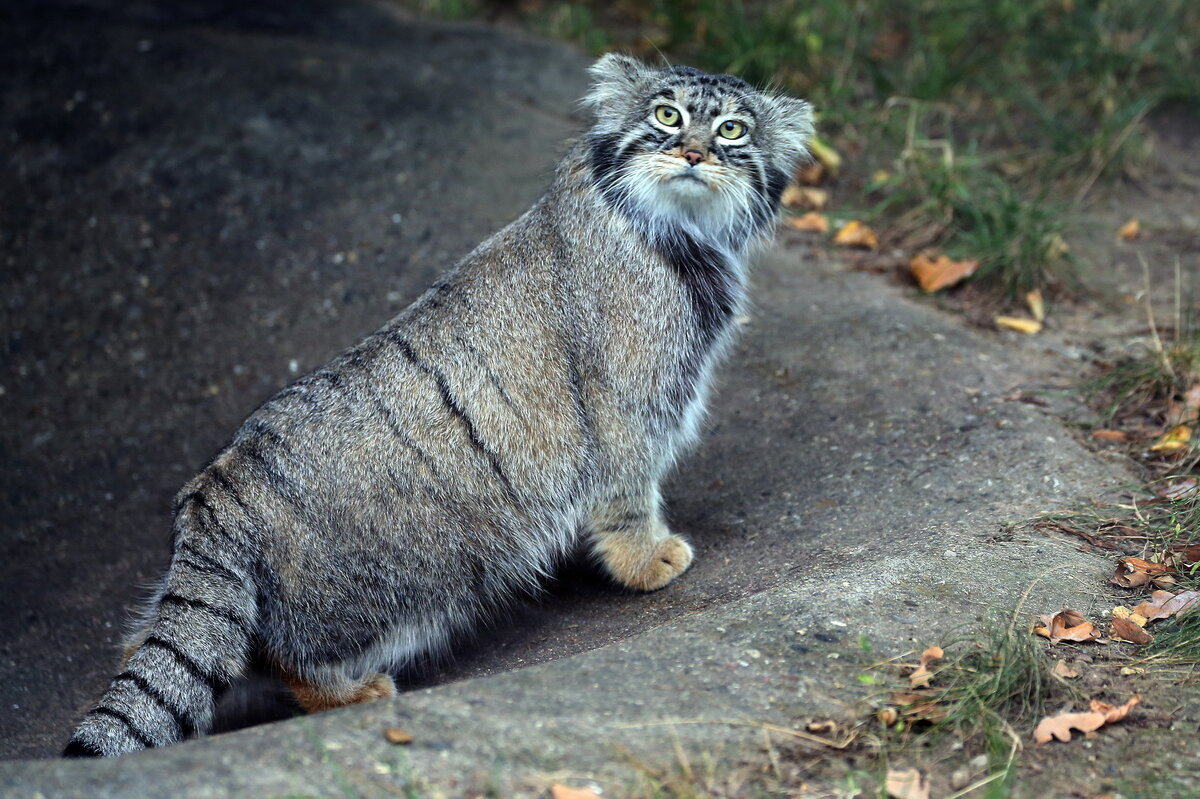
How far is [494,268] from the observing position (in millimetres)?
3924

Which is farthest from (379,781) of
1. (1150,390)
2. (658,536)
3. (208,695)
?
(1150,390)

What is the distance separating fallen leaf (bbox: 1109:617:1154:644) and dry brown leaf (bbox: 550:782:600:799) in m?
1.67

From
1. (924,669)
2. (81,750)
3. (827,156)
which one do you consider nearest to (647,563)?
(924,669)

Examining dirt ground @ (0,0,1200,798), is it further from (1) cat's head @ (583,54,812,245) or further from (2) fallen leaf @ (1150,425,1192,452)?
(1) cat's head @ (583,54,812,245)

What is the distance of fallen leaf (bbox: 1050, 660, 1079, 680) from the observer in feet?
9.56

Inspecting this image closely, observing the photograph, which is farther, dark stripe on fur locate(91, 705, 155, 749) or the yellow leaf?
the yellow leaf

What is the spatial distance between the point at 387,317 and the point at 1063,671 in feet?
11.8

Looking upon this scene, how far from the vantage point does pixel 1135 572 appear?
3.45 metres

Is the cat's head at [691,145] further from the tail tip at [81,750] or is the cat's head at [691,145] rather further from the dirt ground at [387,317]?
the tail tip at [81,750]

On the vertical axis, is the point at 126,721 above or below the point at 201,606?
below

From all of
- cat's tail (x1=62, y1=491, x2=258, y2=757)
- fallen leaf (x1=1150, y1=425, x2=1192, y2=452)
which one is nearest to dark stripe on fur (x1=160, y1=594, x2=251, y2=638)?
cat's tail (x1=62, y1=491, x2=258, y2=757)

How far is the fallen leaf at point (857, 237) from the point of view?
6.12 metres

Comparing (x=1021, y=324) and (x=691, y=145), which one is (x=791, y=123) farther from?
(x=1021, y=324)

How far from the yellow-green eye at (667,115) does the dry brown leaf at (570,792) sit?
2.24m
